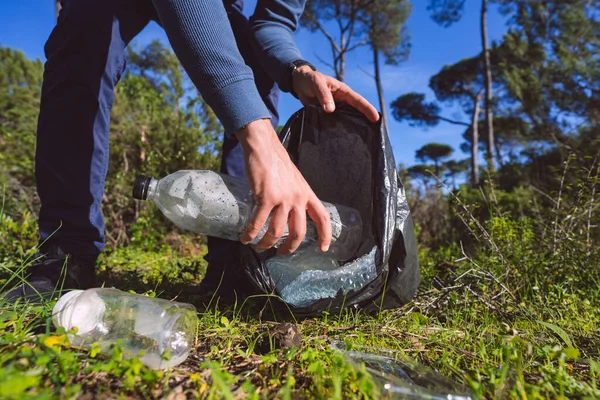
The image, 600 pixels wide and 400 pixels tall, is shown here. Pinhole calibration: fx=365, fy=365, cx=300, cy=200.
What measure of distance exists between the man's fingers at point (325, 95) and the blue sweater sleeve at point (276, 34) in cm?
28

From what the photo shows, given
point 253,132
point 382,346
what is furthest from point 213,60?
point 382,346

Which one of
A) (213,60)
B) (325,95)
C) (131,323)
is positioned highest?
(325,95)

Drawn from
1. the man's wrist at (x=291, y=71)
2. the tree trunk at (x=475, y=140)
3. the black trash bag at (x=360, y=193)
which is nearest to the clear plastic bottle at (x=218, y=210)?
the black trash bag at (x=360, y=193)

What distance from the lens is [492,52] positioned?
12.7 metres

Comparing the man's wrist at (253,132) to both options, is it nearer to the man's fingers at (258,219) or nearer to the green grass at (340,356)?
the man's fingers at (258,219)

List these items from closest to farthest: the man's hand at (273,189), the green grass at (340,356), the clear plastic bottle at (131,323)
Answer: the green grass at (340,356) < the clear plastic bottle at (131,323) < the man's hand at (273,189)

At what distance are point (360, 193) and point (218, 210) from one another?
Answer: 637 mm

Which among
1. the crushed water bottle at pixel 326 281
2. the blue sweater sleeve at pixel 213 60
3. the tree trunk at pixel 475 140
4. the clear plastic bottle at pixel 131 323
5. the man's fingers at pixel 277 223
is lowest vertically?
the clear plastic bottle at pixel 131 323

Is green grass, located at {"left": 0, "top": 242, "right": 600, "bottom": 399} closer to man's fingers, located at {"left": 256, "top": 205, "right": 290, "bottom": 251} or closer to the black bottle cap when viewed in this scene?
man's fingers, located at {"left": 256, "top": 205, "right": 290, "bottom": 251}

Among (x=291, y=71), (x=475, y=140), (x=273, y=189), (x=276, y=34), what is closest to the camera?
(x=273, y=189)

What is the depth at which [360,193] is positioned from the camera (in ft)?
5.43

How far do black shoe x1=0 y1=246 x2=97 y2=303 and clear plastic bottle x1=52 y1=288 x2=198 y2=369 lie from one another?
1.30ft

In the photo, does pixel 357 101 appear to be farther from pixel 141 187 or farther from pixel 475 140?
pixel 475 140

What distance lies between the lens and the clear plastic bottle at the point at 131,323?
976 millimetres
